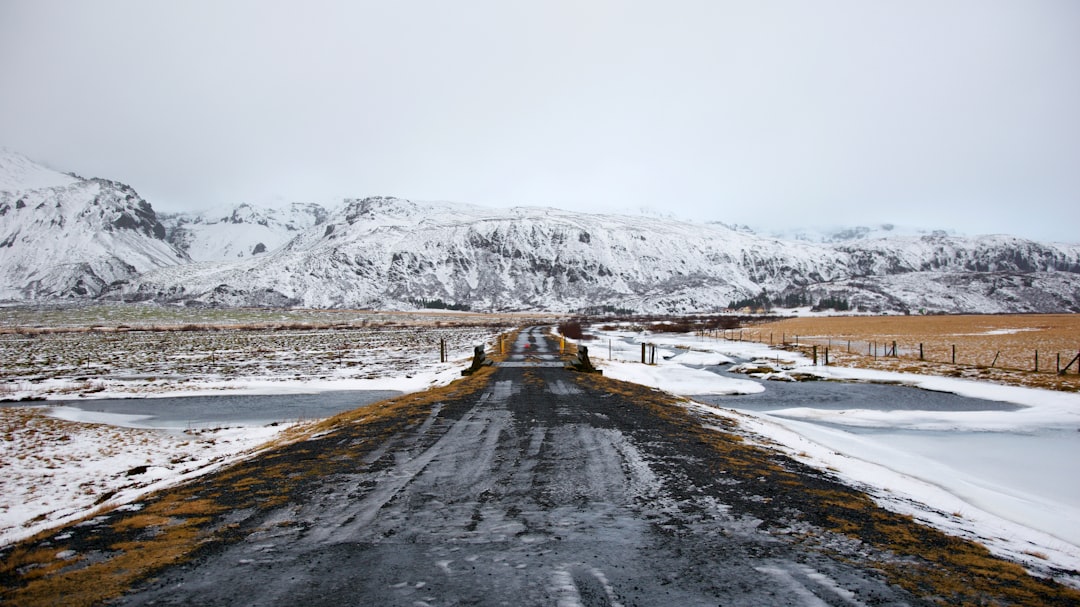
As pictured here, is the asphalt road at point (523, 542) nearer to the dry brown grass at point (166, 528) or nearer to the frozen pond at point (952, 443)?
the dry brown grass at point (166, 528)

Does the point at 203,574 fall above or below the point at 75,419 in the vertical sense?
above

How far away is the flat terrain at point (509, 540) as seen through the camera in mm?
4402

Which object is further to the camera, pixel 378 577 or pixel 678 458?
pixel 678 458

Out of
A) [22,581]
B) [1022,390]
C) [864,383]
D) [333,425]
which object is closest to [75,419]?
[333,425]

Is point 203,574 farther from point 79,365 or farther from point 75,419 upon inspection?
point 79,365

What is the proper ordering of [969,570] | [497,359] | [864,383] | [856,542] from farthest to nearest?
[497,359], [864,383], [856,542], [969,570]

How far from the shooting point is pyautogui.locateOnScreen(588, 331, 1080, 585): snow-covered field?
271 inches

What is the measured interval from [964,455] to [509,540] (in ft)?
42.8

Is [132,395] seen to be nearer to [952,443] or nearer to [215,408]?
[215,408]

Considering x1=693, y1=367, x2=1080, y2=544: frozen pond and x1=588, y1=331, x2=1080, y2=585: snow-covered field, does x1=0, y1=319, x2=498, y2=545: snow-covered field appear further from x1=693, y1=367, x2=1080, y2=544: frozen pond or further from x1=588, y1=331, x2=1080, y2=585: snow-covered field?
x1=693, y1=367, x2=1080, y2=544: frozen pond

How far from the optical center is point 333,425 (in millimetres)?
12438

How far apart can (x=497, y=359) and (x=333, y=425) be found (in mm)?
17761

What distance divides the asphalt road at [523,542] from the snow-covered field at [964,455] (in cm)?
237

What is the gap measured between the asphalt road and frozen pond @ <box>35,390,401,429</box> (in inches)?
404
